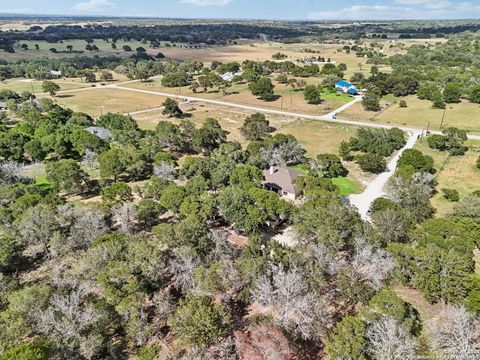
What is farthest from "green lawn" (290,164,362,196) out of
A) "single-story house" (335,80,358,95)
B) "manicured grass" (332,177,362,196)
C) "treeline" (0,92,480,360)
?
"single-story house" (335,80,358,95)

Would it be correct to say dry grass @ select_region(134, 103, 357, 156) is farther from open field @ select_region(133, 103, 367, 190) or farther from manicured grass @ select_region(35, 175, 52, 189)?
manicured grass @ select_region(35, 175, 52, 189)

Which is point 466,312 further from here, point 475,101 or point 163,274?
point 475,101

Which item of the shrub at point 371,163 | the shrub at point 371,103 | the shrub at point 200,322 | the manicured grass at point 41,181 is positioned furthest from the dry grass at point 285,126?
the shrub at point 200,322

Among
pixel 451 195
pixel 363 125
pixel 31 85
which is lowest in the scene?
pixel 451 195

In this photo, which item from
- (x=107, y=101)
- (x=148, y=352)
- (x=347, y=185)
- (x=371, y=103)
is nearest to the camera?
(x=148, y=352)

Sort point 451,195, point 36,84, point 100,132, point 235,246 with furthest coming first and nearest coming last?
point 36,84
point 100,132
point 451,195
point 235,246

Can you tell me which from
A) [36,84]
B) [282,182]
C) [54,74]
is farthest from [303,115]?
[54,74]

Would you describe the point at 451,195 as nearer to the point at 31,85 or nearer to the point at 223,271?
the point at 223,271
